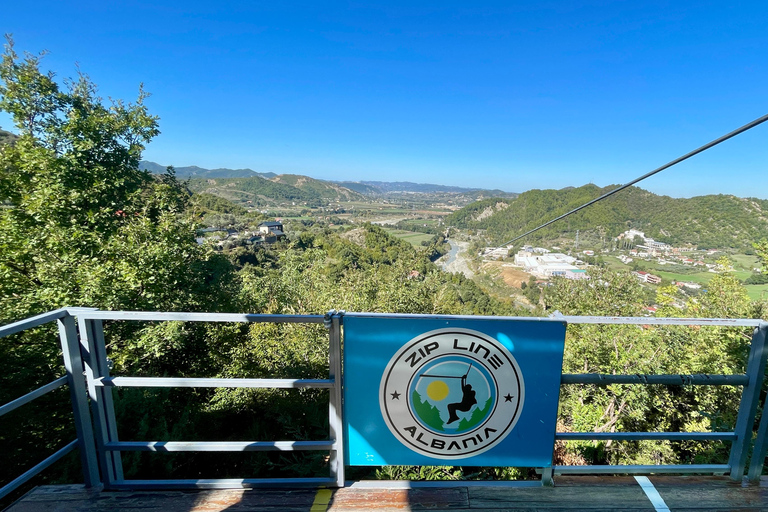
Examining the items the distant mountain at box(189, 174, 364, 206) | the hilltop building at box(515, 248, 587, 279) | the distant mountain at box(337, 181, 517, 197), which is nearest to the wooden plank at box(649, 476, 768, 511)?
the hilltop building at box(515, 248, 587, 279)

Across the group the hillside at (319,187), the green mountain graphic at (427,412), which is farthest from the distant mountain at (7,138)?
the hillside at (319,187)

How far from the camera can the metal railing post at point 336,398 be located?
1.63m

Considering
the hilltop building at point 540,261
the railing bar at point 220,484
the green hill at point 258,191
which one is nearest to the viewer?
the railing bar at point 220,484

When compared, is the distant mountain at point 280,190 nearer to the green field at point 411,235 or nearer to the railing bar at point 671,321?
the green field at point 411,235

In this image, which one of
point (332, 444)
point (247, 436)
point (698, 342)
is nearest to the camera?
point (332, 444)

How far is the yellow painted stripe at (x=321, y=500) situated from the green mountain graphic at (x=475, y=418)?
0.79 metres

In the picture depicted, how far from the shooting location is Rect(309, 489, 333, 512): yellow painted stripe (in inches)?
67.8

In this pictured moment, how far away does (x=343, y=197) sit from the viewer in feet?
457

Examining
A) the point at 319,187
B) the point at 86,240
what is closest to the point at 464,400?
the point at 86,240

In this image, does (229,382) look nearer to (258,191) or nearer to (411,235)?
(411,235)

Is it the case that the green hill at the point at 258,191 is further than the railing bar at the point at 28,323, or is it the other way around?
the green hill at the point at 258,191

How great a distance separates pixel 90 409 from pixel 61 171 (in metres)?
9.71

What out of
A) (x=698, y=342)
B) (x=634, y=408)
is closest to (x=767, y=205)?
(x=698, y=342)

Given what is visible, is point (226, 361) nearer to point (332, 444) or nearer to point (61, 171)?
point (61, 171)
